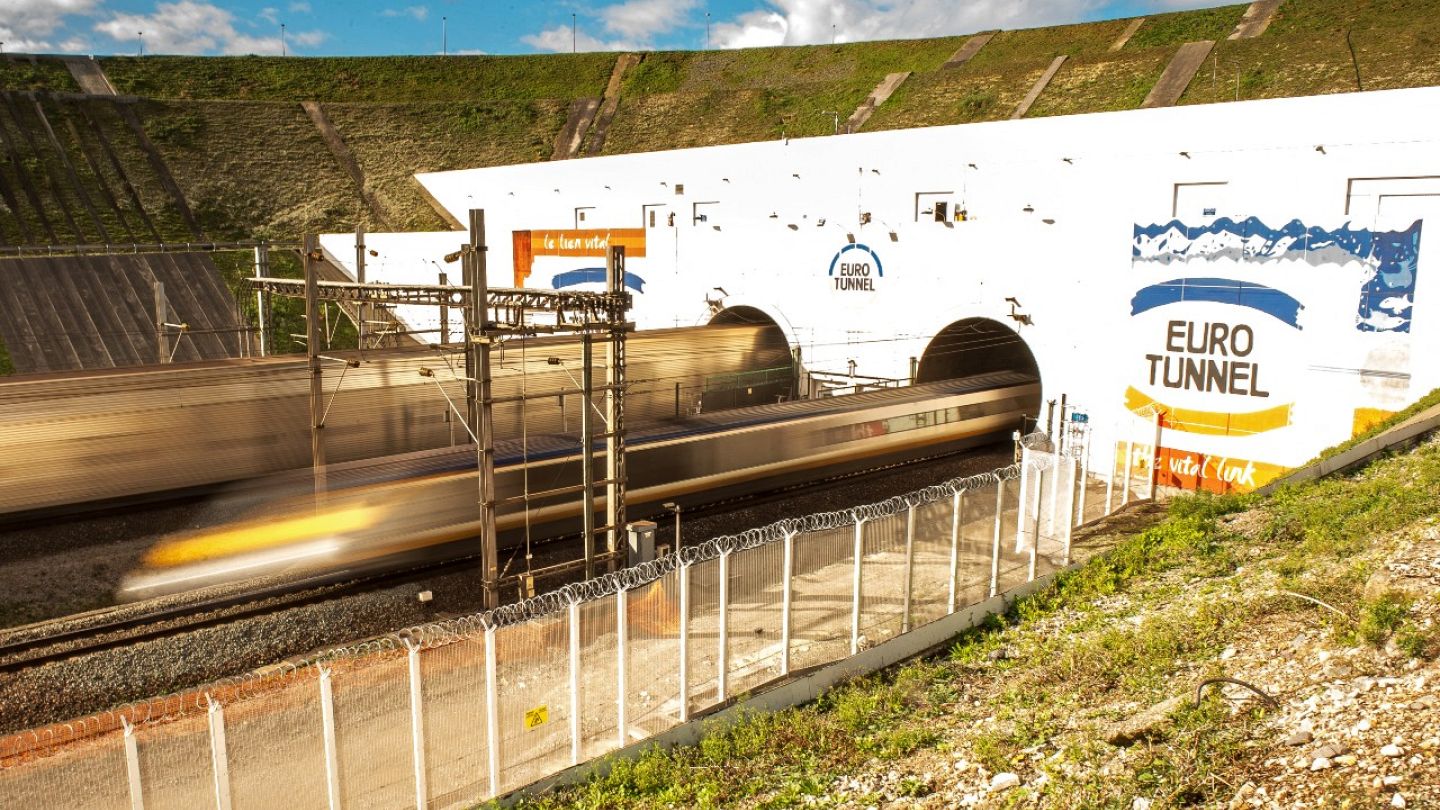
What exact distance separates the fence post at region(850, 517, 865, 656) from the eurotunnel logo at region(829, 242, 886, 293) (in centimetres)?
1379

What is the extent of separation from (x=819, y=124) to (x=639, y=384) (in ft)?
96.0

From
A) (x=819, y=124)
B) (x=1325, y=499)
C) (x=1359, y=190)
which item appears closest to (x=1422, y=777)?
(x=1325, y=499)

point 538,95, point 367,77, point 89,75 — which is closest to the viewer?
point 89,75

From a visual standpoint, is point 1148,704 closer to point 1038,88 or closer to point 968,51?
point 1038,88

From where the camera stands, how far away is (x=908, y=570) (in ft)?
34.5

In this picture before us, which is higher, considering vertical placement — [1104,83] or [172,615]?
[1104,83]

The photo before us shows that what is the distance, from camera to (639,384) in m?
23.6

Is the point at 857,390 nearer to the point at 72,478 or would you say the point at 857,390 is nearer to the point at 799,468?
the point at 799,468

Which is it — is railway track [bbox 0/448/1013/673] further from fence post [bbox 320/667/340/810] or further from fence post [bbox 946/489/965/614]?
fence post [bbox 946/489/965/614]

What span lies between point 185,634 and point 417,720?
22.2 feet

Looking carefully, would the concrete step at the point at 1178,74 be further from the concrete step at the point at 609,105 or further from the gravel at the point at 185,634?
the gravel at the point at 185,634

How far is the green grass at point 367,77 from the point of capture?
54219mm

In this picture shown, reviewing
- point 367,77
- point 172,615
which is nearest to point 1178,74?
point 172,615

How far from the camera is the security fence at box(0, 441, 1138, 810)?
650cm
